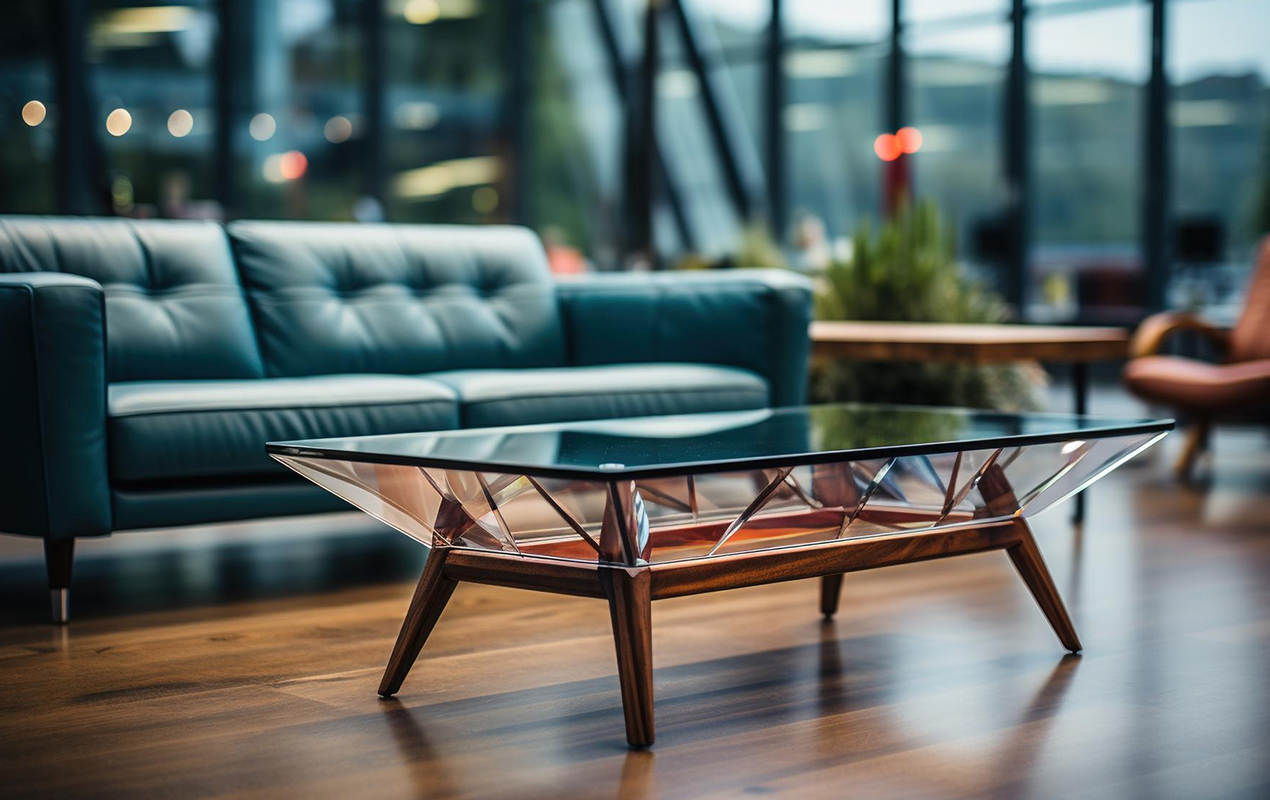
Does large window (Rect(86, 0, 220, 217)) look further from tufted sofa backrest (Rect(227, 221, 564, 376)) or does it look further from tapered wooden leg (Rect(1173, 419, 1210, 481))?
tapered wooden leg (Rect(1173, 419, 1210, 481))

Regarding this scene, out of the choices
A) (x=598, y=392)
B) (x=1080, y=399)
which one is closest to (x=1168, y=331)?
(x=1080, y=399)

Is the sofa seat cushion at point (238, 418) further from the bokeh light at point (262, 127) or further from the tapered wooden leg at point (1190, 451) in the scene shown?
the bokeh light at point (262, 127)

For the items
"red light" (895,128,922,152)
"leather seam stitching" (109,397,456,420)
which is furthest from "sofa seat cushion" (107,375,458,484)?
"red light" (895,128,922,152)

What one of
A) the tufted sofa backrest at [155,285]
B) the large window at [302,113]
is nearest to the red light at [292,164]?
the large window at [302,113]

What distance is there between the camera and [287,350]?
3.55 m

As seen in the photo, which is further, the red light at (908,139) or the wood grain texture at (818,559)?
the red light at (908,139)

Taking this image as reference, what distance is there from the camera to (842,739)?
6.41 ft

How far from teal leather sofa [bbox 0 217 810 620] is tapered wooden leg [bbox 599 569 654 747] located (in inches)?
50.7

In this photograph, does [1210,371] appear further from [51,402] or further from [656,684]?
[51,402]

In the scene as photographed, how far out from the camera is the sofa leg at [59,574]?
267cm

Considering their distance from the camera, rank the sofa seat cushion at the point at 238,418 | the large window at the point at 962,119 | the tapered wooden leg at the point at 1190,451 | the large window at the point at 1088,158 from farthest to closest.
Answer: the large window at the point at 962,119, the large window at the point at 1088,158, the tapered wooden leg at the point at 1190,451, the sofa seat cushion at the point at 238,418

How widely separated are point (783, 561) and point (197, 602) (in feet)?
4.55

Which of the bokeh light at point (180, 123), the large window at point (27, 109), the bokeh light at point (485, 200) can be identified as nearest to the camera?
the large window at point (27, 109)

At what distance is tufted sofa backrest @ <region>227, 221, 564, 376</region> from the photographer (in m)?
3.58
